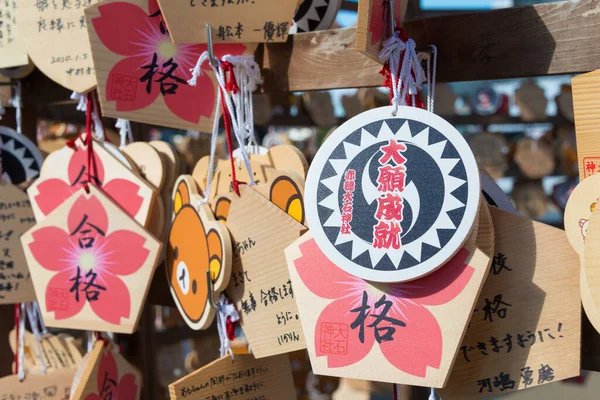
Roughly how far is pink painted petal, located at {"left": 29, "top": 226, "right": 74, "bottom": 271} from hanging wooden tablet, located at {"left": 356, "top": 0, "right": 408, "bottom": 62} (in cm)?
62

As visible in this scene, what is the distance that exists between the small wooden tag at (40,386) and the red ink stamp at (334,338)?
0.69m

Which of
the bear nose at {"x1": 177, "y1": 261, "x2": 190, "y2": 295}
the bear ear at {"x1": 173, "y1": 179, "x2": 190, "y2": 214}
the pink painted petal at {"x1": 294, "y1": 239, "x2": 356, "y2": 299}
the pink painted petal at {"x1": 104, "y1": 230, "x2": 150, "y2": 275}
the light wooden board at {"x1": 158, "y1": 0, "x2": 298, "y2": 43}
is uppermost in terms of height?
the light wooden board at {"x1": 158, "y1": 0, "x2": 298, "y2": 43}

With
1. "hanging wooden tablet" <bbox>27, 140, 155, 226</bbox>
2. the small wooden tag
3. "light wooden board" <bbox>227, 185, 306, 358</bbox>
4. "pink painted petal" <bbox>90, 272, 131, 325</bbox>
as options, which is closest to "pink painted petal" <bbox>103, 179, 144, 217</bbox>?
"hanging wooden tablet" <bbox>27, 140, 155, 226</bbox>

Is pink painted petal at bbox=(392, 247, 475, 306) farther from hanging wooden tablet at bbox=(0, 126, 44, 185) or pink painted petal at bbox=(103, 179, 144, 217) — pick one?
hanging wooden tablet at bbox=(0, 126, 44, 185)

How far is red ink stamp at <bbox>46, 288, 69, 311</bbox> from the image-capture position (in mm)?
1077

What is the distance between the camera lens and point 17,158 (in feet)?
4.09

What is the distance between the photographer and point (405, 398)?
36.3 inches

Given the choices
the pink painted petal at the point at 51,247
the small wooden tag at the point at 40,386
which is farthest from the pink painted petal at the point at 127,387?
the pink painted petal at the point at 51,247

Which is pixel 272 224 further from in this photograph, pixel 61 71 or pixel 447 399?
pixel 61 71

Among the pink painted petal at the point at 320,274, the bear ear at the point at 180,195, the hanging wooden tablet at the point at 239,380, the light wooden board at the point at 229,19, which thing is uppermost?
the light wooden board at the point at 229,19

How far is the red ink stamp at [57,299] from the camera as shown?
1.08m

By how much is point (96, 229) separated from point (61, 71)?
0.26m

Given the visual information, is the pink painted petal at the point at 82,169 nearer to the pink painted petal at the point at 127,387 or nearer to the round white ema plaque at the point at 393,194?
the pink painted petal at the point at 127,387

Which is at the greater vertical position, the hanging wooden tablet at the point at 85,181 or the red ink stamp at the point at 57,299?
the hanging wooden tablet at the point at 85,181
